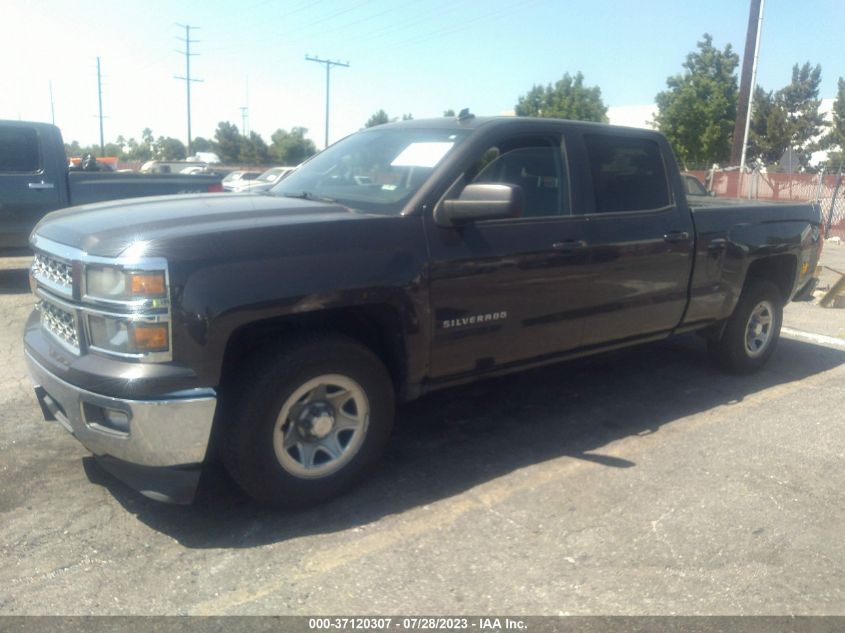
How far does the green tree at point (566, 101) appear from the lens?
50.5m

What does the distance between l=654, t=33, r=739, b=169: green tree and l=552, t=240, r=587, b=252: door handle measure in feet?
118

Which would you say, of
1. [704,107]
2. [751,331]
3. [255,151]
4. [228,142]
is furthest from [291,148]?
[751,331]

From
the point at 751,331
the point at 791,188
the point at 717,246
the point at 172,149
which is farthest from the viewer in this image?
the point at 172,149

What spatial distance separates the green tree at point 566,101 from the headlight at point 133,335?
4892 cm

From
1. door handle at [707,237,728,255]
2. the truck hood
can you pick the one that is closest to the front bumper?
the truck hood

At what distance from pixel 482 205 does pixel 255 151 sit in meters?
71.4

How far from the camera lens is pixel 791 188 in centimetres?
2189

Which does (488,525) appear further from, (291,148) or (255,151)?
(255,151)

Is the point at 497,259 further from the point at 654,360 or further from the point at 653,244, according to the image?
the point at 654,360

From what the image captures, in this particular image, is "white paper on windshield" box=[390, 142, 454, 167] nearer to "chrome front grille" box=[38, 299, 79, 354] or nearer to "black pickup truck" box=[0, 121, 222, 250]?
"chrome front grille" box=[38, 299, 79, 354]

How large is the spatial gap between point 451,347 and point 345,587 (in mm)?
1392

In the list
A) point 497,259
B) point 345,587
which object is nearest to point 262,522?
point 345,587

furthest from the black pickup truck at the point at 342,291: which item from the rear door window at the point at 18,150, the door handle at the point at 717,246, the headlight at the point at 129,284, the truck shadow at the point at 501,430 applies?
the rear door window at the point at 18,150

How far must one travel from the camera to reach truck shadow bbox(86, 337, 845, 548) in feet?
11.7
